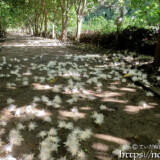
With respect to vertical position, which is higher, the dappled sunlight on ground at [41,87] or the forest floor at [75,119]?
the dappled sunlight on ground at [41,87]

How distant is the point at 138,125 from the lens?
2.43m

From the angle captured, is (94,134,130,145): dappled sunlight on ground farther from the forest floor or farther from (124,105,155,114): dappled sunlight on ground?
(124,105,155,114): dappled sunlight on ground

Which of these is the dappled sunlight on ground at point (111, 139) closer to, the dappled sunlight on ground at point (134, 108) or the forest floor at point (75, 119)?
the forest floor at point (75, 119)

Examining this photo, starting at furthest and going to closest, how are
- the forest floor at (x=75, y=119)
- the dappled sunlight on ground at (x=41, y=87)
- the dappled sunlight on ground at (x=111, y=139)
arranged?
the dappled sunlight on ground at (x=41, y=87) < the dappled sunlight on ground at (x=111, y=139) < the forest floor at (x=75, y=119)

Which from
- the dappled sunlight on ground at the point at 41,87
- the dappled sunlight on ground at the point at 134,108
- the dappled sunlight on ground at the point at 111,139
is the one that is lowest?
the dappled sunlight on ground at the point at 111,139

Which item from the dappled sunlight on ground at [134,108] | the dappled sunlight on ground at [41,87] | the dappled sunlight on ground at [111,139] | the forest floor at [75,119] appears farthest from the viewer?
the dappled sunlight on ground at [41,87]

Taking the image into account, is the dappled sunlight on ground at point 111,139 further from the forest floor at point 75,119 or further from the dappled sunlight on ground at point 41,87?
the dappled sunlight on ground at point 41,87

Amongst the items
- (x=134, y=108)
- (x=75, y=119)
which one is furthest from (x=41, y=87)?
→ (x=134, y=108)

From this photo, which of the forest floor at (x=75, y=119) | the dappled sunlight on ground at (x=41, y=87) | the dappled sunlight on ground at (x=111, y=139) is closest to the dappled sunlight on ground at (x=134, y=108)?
the forest floor at (x=75, y=119)

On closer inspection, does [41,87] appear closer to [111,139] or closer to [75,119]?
[75,119]

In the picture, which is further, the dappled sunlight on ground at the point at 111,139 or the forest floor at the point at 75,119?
the dappled sunlight on ground at the point at 111,139

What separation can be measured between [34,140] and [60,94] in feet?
4.94

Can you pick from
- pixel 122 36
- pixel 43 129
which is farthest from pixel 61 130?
pixel 122 36

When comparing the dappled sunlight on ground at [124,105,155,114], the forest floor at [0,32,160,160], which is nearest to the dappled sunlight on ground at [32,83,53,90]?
the forest floor at [0,32,160,160]
